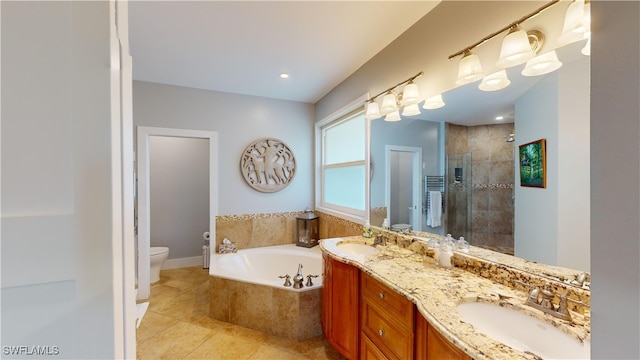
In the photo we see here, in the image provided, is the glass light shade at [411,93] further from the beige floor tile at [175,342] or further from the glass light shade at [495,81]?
the beige floor tile at [175,342]

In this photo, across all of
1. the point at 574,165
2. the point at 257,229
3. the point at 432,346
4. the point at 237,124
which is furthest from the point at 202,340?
the point at 574,165

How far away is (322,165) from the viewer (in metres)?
3.60

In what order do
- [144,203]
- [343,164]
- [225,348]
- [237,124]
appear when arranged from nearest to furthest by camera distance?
[225,348] → [144,203] → [343,164] → [237,124]

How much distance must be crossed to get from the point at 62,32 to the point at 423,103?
1.96m

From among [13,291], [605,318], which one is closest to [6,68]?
[13,291]

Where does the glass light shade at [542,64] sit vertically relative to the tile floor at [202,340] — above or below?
above

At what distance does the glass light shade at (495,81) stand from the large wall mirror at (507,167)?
0.08 ft

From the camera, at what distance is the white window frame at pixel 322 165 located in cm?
252

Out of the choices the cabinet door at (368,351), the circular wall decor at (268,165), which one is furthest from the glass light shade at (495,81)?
the circular wall decor at (268,165)

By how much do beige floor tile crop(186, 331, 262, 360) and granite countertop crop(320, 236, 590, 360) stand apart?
1069mm

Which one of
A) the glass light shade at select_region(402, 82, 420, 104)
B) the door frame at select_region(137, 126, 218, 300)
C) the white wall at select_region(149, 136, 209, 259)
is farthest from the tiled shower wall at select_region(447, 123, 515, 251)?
the white wall at select_region(149, 136, 209, 259)

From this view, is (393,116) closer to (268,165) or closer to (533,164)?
(533,164)

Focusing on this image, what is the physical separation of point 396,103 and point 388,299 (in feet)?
4.80

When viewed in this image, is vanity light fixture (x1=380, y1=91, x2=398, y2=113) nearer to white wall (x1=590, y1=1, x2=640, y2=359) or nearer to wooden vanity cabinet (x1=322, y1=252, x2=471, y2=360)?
wooden vanity cabinet (x1=322, y1=252, x2=471, y2=360)
